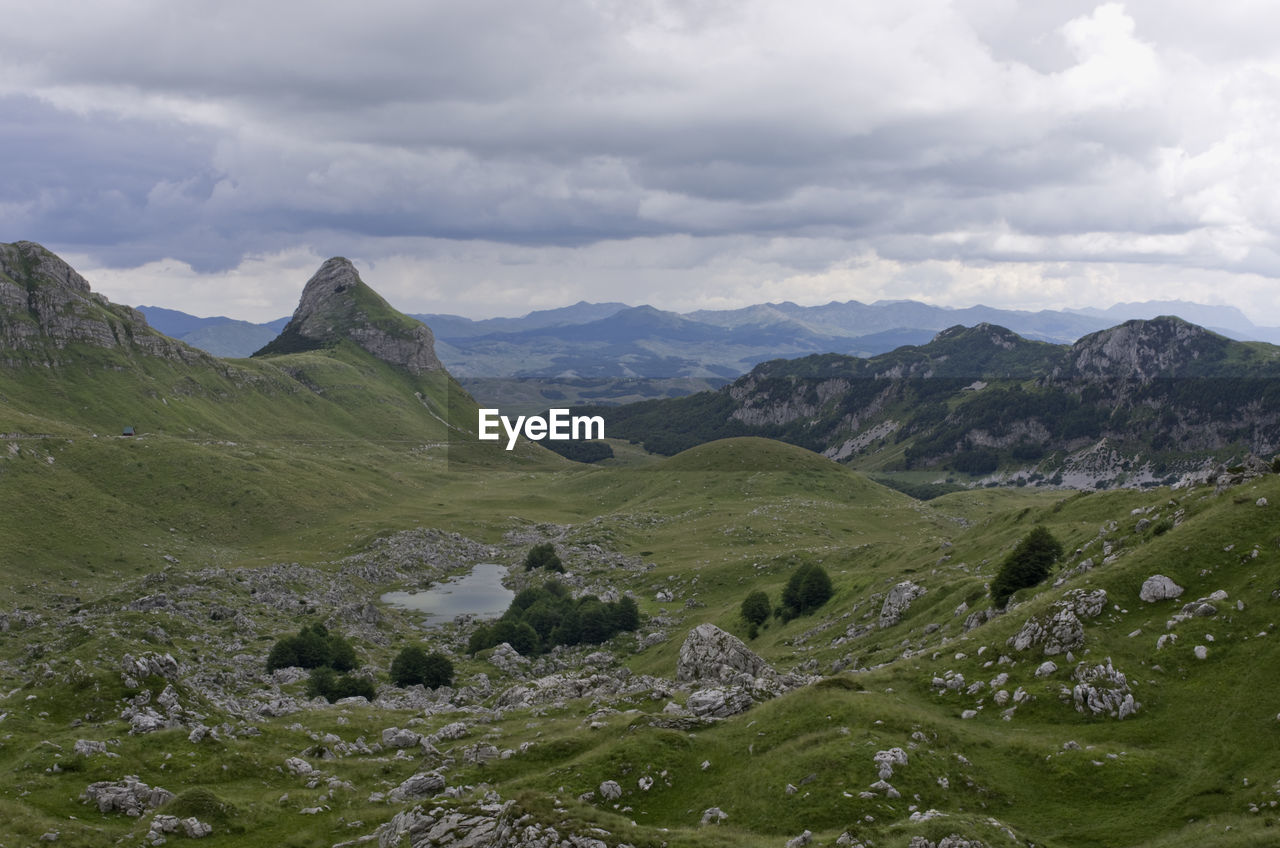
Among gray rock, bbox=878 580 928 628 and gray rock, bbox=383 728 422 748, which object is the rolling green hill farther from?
gray rock, bbox=878 580 928 628

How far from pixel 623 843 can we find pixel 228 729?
3446cm

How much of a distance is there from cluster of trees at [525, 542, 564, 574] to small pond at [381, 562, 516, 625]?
225 inches

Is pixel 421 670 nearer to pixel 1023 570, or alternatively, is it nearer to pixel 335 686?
pixel 335 686

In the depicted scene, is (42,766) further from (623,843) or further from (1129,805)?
(1129,805)

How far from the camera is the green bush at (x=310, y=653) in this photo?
8781cm

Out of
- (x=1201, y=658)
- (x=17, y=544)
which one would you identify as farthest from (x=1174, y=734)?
(x=17, y=544)

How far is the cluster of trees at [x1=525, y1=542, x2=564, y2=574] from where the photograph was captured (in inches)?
5833

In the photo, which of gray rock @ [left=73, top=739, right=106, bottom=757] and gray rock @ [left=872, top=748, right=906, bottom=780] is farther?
gray rock @ [left=73, top=739, right=106, bottom=757]

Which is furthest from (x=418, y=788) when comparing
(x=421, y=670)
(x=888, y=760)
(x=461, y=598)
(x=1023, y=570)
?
(x=461, y=598)

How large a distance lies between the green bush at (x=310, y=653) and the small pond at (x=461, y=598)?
29351 millimetres

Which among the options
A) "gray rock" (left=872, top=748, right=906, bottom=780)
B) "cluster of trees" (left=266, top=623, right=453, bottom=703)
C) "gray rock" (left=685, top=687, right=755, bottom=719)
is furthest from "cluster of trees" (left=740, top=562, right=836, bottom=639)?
"gray rock" (left=872, top=748, right=906, bottom=780)

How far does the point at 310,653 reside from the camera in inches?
3509

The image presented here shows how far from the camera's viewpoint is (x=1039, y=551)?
2638 inches

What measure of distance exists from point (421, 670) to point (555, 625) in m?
28.2
